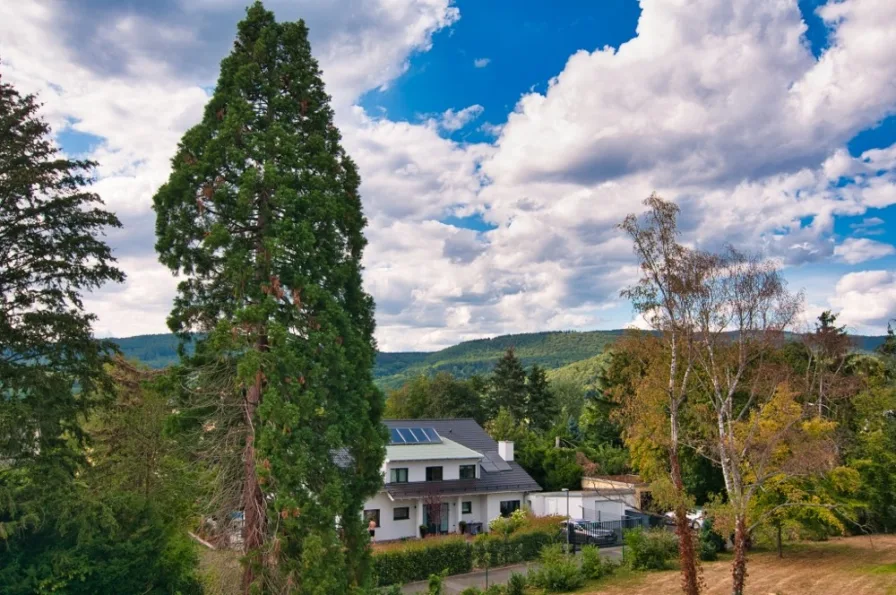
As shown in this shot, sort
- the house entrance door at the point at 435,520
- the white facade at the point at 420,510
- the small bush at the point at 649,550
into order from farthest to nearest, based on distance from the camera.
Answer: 1. the house entrance door at the point at 435,520
2. the white facade at the point at 420,510
3. the small bush at the point at 649,550

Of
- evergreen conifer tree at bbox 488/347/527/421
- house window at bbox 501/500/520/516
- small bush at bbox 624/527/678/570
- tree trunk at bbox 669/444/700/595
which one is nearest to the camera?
tree trunk at bbox 669/444/700/595

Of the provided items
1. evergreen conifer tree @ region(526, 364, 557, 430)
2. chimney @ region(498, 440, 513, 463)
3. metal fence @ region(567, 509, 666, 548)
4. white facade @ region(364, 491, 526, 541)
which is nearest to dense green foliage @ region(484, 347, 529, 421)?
evergreen conifer tree @ region(526, 364, 557, 430)

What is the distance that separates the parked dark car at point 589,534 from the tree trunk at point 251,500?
22560 mm

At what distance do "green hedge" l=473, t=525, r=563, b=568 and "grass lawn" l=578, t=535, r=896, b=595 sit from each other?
5012 millimetres

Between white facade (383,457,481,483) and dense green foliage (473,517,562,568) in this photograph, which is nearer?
dense green foliage (473,517,562,568)

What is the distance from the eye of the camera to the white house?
33.9 meters

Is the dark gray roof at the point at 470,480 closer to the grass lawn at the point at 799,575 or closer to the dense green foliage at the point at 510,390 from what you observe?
the grass lawn at the point at 799,575

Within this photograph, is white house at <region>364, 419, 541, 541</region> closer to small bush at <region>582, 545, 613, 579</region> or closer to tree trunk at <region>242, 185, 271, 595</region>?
small bush at <region>582, 545, 613, 579</region>

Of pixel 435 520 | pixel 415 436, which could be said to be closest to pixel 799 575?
pixel 435 520

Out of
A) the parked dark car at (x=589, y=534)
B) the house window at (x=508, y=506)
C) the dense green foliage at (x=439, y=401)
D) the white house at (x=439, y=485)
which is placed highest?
the dense green foliage at (x=439, y=401)

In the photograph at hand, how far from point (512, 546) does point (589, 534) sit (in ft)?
19.0

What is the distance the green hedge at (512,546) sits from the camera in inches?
1078

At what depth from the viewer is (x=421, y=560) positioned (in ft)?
83.7

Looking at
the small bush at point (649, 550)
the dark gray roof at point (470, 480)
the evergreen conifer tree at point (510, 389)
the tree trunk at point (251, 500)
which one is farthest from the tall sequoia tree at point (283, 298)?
the evergreen conifer tree at point (510, 389)
